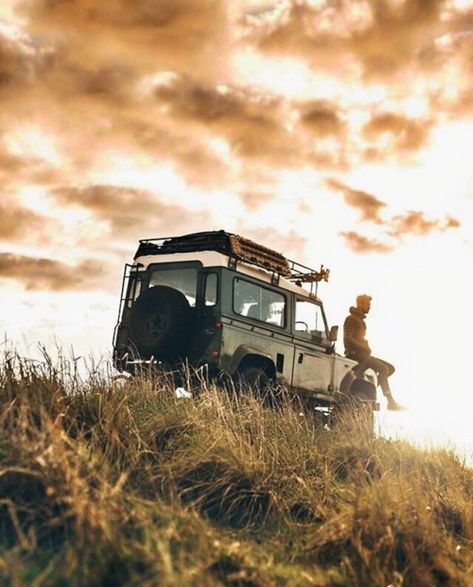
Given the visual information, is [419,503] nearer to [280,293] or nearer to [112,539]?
[112,539]

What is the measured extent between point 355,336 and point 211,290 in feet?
12.7

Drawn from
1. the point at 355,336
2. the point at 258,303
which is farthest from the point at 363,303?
the point at 258,303

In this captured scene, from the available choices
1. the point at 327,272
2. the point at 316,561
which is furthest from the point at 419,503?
the point at 327,272

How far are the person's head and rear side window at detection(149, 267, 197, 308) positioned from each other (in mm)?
3870

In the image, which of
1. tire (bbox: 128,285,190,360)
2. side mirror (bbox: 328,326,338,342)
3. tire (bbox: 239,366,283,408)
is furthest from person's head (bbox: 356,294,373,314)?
tire (bbox: 128,285,190,360)

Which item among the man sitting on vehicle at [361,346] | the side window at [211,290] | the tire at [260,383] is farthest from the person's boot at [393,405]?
the side window at [211,290]

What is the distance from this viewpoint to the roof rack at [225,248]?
35.2 feet

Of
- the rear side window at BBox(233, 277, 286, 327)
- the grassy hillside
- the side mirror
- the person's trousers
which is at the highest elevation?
the rear side window at BBox(233, 277, 286, 327)

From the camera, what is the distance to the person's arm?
43.2 feet

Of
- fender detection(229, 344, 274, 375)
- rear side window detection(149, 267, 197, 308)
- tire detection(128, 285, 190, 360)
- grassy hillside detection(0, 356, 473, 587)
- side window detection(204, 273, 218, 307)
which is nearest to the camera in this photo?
grassy hillside detection(0, 356, 473, 587)

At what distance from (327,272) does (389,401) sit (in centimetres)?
252

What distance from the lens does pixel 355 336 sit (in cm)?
1325

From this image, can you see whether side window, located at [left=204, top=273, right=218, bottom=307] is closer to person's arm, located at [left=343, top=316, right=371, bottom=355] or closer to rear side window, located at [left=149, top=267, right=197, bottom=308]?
rear side window, located at [left=149, top=267, right=197, bottom=308]

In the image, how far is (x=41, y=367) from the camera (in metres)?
6.73
